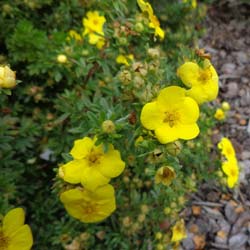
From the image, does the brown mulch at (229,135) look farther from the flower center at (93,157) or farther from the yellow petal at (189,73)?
the yellow petal at (189,73)

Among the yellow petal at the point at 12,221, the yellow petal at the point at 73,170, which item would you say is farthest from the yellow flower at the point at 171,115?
the yellow petal at the point at 12,221

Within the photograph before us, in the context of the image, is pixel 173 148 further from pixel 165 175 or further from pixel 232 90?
pixel 232 90

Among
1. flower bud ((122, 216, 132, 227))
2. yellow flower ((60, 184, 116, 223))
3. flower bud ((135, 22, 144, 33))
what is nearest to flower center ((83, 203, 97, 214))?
yellow flower ((60, 184, 116, 223))

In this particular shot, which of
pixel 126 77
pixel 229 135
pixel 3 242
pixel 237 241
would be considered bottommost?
pixel 237 241

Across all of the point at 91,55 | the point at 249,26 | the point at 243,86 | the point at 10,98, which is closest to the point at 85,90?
the point at 91,55

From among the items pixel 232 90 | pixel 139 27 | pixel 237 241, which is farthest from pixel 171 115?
pixel 232 90

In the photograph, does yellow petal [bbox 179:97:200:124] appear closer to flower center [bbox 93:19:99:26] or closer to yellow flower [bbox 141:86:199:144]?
yellow flower [bbox 141:86:199:144]

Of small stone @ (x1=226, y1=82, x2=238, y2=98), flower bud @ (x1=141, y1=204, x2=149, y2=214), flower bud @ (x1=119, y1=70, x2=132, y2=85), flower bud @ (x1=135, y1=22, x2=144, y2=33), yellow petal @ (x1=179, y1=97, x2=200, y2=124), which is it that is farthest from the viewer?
small stone @ (x1=226, y1=82, x2=238, y2=98)
